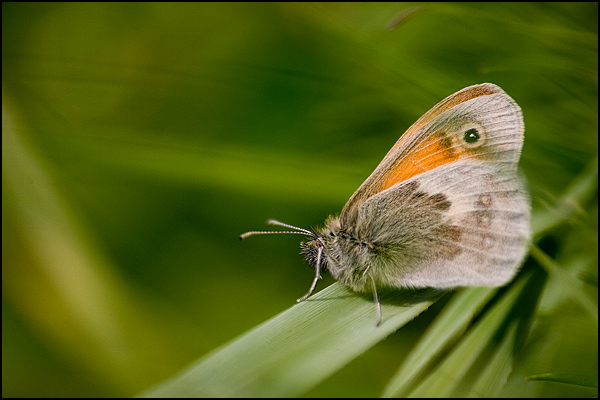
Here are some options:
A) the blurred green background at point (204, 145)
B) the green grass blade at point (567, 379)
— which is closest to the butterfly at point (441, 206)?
the green grass blade at point (567, 379)

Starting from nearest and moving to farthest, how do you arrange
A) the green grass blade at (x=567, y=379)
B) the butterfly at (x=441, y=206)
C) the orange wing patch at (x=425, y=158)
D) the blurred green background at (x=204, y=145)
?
the green grass blade at (x=567, y=379) → the butterfly at (x=441, y=206) → the orange wing patch at (x=425, y=158) → the blurred green background at (x=204, y=145)

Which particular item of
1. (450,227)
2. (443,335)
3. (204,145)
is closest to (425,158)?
(450,227)

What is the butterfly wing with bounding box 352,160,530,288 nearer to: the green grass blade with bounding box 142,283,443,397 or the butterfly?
the butterfly

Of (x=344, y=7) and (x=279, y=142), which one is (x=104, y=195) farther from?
(x=344, y=7)

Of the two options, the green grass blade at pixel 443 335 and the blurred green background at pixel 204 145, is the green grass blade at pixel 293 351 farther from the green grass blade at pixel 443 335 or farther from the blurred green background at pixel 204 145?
the blurred green background at pixel 204 145

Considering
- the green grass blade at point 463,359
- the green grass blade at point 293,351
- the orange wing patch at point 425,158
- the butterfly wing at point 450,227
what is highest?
the orange wing patch at point 425,158

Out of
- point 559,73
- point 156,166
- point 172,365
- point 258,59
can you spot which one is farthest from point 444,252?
point 258,59

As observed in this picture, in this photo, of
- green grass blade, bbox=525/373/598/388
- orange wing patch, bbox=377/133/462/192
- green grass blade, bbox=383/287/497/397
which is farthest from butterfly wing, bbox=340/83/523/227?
green grass blade, bbox=525/373/598/388

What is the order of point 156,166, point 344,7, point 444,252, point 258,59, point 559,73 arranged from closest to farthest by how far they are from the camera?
point 444,252
point 559,73
point 156,166
point 344,7
point 258,59
